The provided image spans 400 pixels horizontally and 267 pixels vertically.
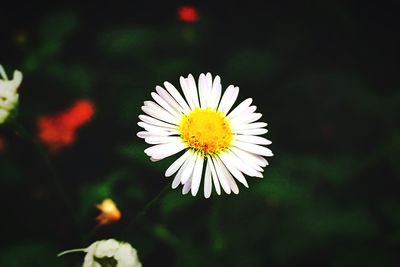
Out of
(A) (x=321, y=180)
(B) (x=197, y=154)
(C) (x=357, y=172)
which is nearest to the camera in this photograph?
(B) (x=197, y=154)

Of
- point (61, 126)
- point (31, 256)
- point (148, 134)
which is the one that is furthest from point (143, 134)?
point (61, 126)

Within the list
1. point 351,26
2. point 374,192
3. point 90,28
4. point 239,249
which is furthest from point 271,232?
point 90,28

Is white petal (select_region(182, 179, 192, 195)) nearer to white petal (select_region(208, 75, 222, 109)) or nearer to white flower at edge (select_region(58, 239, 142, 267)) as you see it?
white flower at edge (select_region(58, 239, 142, 267))

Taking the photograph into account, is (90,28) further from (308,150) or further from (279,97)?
(308,150)

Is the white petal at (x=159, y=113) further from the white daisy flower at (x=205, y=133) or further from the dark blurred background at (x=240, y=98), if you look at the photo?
the dark blurred background at (x=240, y=98)

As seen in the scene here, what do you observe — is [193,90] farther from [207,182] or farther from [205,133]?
[207,182]

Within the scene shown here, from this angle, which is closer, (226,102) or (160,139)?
(160,139)
